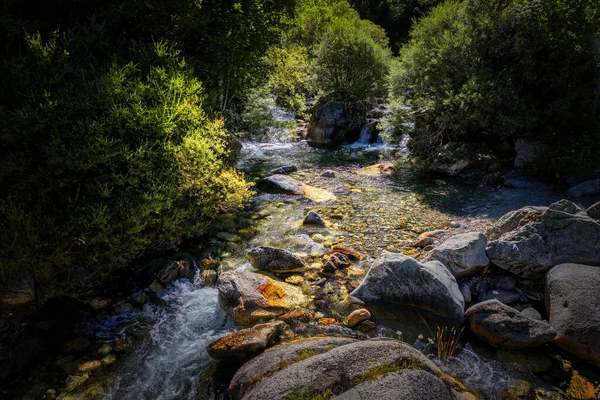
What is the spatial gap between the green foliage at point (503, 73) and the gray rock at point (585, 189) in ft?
5.73

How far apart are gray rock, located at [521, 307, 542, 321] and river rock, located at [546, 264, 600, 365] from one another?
0.57ft

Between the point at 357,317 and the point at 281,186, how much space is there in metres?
6.92

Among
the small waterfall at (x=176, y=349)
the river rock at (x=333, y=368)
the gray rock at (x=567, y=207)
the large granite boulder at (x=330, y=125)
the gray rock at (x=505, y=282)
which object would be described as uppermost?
the large granite boulder at (x=330, y=125)

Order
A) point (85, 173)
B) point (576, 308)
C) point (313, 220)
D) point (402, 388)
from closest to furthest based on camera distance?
point (402, 388), point (576, 308), point (85, 173), point (313, 220)

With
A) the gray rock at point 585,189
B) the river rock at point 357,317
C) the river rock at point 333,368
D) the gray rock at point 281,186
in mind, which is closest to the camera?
the river rock at point 333,368

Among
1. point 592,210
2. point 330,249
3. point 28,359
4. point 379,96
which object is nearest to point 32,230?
point 28,359

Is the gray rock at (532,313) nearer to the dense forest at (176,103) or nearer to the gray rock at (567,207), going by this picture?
the gray rock at (567,207)

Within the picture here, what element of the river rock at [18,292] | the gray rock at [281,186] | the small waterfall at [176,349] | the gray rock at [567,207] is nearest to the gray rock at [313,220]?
the gray rock at [281,186]

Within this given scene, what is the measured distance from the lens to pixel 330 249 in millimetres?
7887

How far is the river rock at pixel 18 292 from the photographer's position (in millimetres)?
4930

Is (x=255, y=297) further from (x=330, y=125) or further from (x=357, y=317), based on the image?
(x=330, y=125)

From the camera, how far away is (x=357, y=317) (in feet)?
18.4

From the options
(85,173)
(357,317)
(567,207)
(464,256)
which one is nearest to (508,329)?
(464,256)

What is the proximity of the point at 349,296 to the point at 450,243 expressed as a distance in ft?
8.27
